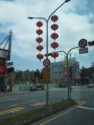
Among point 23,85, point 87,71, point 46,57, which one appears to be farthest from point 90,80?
point 46,57

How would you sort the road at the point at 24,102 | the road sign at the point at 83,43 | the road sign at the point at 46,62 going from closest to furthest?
1. the road at the point at 24,102
2. the road sign at the point at 46,62
3. the road sign at the point at 83,43

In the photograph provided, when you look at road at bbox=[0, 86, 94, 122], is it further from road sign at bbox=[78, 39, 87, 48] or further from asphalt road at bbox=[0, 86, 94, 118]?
road sign at bbox=[78, 39, 87, 48]

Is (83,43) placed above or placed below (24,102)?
above

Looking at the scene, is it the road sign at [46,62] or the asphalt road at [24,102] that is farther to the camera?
the road sign at [46,62]

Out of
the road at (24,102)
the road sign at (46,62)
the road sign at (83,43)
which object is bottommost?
the road at (24,102)

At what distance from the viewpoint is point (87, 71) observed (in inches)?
7323

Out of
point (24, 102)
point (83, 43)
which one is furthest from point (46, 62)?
point (24, 102)

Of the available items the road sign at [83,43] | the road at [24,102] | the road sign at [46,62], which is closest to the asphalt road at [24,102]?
the road at [24,102]

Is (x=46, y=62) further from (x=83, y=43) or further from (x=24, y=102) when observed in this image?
(x=24, y=102)

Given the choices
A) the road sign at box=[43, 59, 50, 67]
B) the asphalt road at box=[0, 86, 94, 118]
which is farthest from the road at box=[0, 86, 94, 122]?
the road sign at box=[43, 59, 50, 67]

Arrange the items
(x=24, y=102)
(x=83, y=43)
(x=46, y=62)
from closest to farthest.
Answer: (x=46, y=62)
(x=83, y=43)
(x=24, y=102)

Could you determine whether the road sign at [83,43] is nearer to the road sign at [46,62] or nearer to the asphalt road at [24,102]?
the road sign at [46,62]

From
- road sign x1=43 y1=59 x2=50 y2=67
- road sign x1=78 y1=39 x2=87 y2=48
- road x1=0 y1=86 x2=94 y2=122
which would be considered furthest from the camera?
road sign x1=78 y1=39 x2=87 y2=48

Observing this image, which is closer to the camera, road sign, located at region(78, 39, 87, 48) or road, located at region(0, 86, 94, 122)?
road, located at region(0, 86, 94, 122)
